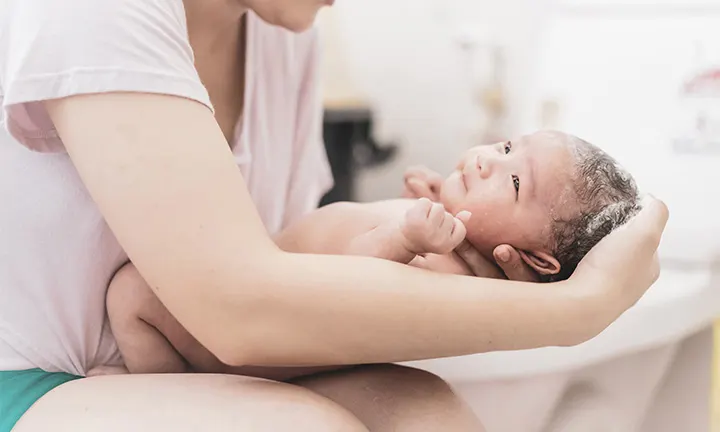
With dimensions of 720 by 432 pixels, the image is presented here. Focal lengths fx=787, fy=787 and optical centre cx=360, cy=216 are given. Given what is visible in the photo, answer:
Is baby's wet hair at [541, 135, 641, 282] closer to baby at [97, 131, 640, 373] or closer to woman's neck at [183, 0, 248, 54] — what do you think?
baby at [97, 131, 640, 373]

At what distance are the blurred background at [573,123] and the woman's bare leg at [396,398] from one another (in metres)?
0.14

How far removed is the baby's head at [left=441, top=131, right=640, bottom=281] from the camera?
2.64 ft

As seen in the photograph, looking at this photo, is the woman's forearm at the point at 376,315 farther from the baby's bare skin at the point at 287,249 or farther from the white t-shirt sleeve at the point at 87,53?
the white t-shirt sleeve at the point at 87,53

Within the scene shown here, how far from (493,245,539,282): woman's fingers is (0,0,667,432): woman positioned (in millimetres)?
97

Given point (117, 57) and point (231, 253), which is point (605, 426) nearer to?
point (231, 253)

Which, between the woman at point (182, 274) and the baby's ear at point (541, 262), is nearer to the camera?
the woman at point (182, 274)

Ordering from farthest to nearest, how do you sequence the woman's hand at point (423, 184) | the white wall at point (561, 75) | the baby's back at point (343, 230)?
the white wall at point (561, 75), the woman's hand at point (423, 184), the baby's back at point (343, 230)

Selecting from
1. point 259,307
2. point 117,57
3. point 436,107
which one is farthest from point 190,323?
point 436,107

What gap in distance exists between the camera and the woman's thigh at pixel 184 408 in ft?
2.15

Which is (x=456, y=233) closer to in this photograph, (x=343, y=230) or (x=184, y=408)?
(x=343, y=230)

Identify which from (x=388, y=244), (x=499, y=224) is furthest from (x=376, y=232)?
(x=499, y=224)

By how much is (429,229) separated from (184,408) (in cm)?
26

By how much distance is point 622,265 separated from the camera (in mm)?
728

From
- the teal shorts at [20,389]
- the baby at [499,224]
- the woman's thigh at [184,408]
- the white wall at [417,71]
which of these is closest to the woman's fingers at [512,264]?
the baby at [499,224]
